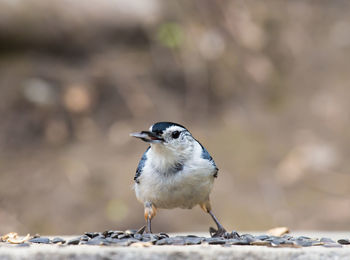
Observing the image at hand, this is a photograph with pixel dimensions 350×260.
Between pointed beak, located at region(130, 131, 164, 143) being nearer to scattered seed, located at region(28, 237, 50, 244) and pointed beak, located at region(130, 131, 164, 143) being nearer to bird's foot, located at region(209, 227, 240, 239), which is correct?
bird's foot, located at region(209, 227, 240, 239)

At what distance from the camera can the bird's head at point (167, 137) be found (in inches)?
155

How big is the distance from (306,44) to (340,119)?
169cm

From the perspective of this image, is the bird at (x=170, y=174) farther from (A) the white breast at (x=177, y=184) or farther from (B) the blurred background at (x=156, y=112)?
(B) the blurred background at (x=156, y=112)

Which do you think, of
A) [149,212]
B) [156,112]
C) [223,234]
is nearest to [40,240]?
[149,212]

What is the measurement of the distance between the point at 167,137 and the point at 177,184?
327 mm

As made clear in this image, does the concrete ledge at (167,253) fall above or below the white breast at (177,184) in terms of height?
below

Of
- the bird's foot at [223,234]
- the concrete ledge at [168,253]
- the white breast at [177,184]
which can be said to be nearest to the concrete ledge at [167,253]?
the concrete ledge at [168,253]

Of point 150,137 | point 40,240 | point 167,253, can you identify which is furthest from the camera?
point 150,137

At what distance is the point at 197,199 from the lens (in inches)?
158

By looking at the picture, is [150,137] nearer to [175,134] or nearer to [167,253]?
[175,134]

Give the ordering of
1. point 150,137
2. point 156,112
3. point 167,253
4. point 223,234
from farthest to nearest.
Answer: point 156,112 < point 223,234 < point 150,137 < point 167,253

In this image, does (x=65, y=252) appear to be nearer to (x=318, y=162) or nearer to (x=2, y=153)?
(x=2, y=153)

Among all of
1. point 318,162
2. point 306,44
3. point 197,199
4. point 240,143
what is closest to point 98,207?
point 240,143

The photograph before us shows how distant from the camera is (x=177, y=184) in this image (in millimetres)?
3922
